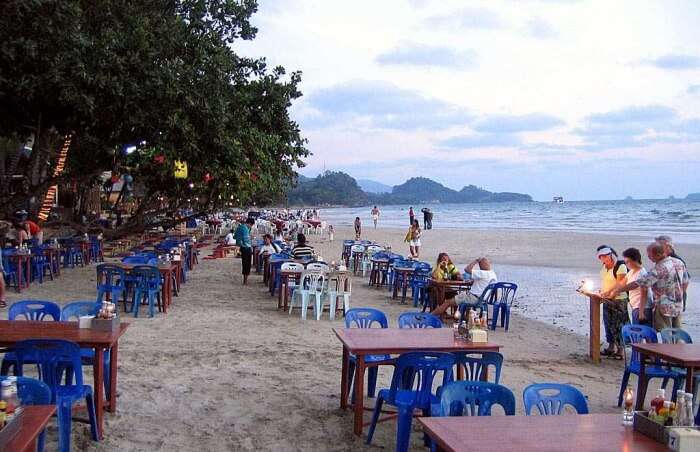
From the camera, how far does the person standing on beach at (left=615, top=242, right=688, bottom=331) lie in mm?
7152

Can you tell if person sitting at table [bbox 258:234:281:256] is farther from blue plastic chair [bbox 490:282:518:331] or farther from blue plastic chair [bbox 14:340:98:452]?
blue plastic chair [bbox 14:340:98:452]

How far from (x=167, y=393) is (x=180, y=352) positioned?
173 centimetres

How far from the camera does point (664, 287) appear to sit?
7.18 metres

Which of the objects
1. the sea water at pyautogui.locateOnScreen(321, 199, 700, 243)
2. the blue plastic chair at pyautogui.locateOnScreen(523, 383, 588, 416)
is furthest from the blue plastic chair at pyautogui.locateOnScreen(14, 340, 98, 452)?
the sea water at pyautogui.locateOnScreen(321, 199, 700, 243)

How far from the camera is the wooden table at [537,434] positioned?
300 centimetres

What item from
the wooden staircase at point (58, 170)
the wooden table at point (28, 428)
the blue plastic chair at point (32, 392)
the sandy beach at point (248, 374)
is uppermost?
the wooden staircase at point (58, 170)

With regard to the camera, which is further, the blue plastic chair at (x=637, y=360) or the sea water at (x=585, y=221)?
the sea water at (x=585, y=221)

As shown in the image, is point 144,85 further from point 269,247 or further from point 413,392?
point 413,392

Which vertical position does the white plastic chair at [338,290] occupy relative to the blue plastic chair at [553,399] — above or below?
below

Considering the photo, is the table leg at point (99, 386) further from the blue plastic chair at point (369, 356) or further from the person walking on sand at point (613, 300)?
the person walking on sand at point (613, 300)

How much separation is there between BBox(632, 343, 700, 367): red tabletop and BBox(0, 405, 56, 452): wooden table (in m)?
4.62

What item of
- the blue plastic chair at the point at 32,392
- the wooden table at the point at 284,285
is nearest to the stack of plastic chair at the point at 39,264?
the wooden table at the point at 284,285

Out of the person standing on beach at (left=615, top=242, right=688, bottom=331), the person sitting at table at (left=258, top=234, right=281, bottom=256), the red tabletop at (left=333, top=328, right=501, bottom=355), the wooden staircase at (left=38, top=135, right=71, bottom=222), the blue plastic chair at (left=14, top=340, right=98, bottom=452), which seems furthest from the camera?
the wooden staircase at (left=38, top=135, right=71, bottom=222)

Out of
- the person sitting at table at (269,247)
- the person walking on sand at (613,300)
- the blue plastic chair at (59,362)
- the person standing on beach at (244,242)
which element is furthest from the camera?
the person sitting at table at (269,247)
